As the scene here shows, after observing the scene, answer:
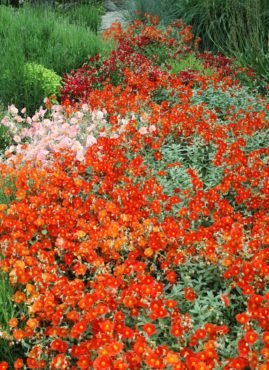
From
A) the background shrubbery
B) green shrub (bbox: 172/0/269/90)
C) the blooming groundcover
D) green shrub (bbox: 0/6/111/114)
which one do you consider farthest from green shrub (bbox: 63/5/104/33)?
the blooming groundcover

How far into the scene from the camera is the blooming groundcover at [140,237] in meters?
2.64

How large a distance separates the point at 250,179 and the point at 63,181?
142 cm

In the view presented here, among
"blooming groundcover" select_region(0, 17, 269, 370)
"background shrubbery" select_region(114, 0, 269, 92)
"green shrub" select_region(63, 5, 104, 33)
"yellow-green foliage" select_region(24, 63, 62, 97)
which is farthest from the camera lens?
"green shrub" select_region(63, 5, 104, 33)

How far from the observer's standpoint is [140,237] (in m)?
3.33

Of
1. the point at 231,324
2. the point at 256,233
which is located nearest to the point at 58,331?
the point at 231,324

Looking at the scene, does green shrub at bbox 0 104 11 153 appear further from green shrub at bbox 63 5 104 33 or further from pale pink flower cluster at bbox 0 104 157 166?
green shrub at bbox 63 5 104 33

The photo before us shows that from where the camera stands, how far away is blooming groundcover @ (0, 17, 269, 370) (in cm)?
264

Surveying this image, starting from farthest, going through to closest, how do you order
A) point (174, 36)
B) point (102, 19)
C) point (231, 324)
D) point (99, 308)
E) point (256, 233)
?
point (102, 19), point (174, 36), point (256, 233), point (231, 324), point (99, 308)

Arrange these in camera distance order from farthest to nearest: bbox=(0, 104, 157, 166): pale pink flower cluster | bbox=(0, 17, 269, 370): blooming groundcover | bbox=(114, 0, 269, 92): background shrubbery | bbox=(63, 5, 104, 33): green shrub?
bbox=(63, 5, 104, 33): green shrub → bbox=(114, 0, 269, 92): background shrubbery → bbox=(0, 104, 157, 166): pale pink flower cluster → bbox=(0, 17, 269, 370): blooming groundcover

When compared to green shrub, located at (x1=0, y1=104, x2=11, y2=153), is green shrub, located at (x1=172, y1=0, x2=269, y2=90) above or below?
above

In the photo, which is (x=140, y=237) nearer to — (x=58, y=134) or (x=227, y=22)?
(x=58, y=134)

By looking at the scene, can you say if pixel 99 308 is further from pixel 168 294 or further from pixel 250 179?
pixel 250 179

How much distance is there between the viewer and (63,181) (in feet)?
13.3

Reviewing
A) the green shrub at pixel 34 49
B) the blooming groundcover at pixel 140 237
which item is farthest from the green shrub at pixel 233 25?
the green shrub at pixel 34 49
